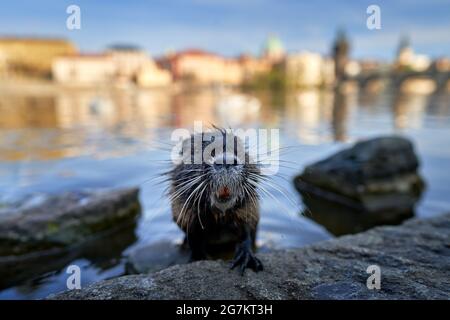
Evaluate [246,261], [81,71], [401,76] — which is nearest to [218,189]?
[246,261]

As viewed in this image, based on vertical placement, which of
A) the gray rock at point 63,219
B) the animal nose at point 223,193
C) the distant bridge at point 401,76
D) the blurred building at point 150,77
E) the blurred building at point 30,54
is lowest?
the gray rock at point 63,219

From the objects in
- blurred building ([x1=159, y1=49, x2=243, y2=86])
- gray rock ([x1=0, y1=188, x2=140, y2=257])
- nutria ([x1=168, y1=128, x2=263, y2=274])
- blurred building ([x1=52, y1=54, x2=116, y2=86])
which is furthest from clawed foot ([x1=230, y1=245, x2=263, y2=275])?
blurred building ([x1=159, y1=49, x2=243, y2=86])

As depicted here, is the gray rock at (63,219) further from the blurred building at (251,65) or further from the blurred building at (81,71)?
the blurred building at (251,65)

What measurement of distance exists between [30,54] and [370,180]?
118 metres

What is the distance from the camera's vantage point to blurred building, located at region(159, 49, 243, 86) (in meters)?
124

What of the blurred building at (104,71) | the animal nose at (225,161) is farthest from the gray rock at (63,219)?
the blurred building at (104,71)

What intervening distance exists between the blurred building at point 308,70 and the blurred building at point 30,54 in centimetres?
7117

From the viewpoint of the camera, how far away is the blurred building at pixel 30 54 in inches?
3735

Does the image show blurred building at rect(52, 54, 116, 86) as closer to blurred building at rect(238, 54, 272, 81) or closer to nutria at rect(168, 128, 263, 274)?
blurred building at rect(238, 54, 272, 81)

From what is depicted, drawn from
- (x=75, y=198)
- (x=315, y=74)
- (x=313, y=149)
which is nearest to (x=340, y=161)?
(x=313, y=149)

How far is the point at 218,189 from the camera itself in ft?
10.2
